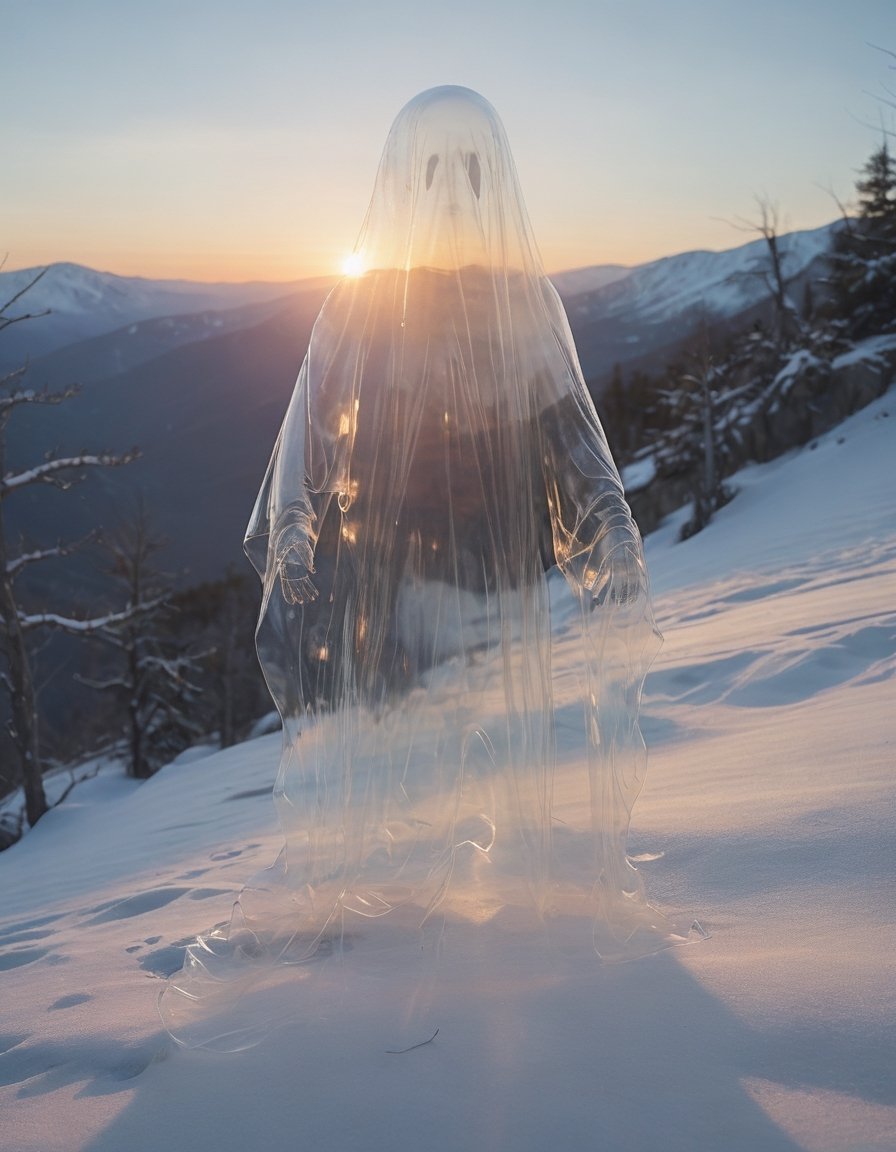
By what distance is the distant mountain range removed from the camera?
7775 centimetres

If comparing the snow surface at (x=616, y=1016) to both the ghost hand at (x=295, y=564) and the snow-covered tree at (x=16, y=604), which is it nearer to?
the ghost hand at (x=295, y=564)

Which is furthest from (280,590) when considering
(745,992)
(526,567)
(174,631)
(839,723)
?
(174,631)

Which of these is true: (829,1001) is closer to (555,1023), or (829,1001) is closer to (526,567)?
(555,1023)

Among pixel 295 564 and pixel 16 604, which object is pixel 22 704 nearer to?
pixel 16 604

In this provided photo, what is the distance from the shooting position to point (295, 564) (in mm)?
2701

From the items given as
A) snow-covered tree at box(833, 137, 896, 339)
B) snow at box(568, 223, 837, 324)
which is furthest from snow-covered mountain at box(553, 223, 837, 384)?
snow-covered tree at box(833, 137, 896, 339)

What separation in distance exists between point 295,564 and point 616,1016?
144 cm

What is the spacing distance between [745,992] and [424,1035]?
26.4 inches

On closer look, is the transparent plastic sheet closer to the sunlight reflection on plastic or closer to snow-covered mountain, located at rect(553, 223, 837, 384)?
the sunlight reflection on plastic

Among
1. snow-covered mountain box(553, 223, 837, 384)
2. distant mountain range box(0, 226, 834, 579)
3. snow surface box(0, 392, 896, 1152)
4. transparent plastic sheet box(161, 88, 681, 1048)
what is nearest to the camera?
snow surface box(0, 392, 896, 1152)

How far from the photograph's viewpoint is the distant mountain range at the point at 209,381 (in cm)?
7775

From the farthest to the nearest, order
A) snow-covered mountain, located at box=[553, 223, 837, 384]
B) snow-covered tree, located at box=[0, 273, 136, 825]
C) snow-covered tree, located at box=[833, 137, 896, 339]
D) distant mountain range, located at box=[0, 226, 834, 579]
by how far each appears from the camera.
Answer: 1. snow-covered mountain, located at box=[553, 223, 837, 384]
2. distant mountain range, located at box=[0, 226, 834, 579]
3. snow-covered tree, located at box=[833, 137, 896, 339]
4. snow-covered tree, located at box=[0, 273, 136, 825]

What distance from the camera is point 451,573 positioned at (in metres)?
2.72

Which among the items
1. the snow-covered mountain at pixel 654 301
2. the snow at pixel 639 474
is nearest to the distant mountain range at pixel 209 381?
the snow-covered mountain at pixel 654 301
